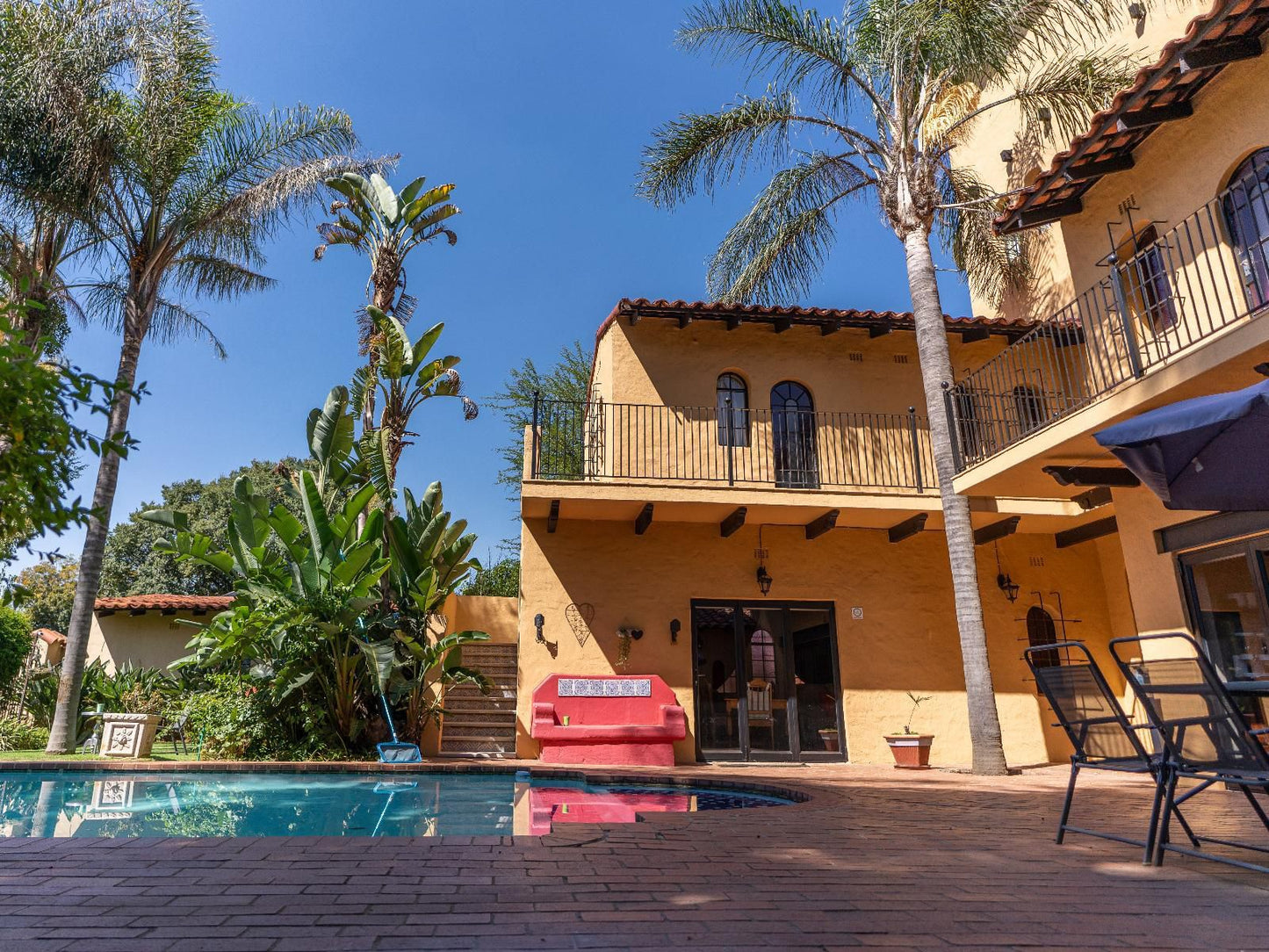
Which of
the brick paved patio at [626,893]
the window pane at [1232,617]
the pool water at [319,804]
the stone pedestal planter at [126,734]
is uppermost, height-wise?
the window pane at [1232,617]

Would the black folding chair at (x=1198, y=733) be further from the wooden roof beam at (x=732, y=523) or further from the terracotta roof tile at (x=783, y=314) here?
the terracotta roof tile at (x=783, y=314)

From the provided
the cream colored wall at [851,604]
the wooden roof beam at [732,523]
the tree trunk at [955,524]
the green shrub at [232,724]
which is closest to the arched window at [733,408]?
the wooden roof beam at [732,523]

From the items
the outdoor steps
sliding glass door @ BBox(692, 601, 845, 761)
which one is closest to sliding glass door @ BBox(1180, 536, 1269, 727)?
sliding glass door @ BBox(692, 601, 845, 761)

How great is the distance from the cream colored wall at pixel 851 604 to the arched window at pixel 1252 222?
5793 millimetres

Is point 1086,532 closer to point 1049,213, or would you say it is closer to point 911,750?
point 911,750

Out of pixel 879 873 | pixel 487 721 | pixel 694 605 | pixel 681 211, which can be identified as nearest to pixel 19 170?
pixel 681 211

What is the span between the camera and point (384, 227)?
13422mm

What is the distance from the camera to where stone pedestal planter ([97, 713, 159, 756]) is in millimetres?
10438

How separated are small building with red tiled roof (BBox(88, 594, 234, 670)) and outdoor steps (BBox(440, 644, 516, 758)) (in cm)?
776

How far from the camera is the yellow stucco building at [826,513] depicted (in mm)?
10875

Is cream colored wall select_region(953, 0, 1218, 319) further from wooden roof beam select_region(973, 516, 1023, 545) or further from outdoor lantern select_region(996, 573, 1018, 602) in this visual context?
outdoor lantern select_region(996, 573, 1018, 602)

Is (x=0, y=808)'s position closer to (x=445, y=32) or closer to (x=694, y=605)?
(x=694, y=605)

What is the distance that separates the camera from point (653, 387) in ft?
41.7

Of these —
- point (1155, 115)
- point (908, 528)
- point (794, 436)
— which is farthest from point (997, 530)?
point (1155, 115)
